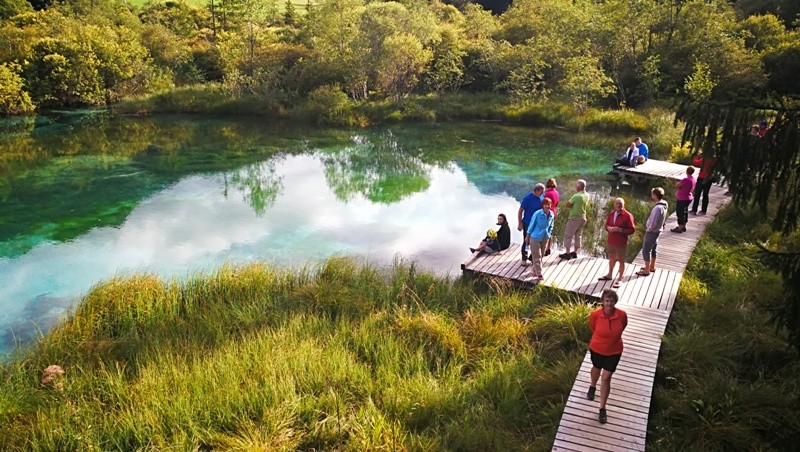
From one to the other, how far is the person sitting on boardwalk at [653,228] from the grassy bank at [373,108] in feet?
61.5

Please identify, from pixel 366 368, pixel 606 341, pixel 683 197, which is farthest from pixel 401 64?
pixel 606 341

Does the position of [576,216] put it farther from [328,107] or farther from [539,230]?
[328,107]

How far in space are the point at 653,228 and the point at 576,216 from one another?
1516 millimetres

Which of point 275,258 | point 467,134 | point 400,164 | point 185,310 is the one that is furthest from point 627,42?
point 185,310

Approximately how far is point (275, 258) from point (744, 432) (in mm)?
10233

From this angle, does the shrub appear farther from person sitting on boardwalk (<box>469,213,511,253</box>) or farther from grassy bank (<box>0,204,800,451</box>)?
grassy bank (<box>0,204,800,451</box>)

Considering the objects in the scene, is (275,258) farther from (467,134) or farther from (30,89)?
(30,89)

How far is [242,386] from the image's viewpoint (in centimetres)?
747

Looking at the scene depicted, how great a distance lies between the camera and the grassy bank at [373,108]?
2931 cm

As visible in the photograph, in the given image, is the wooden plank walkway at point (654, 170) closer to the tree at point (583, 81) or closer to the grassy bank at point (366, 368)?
the grassy bank at point (366, 368)

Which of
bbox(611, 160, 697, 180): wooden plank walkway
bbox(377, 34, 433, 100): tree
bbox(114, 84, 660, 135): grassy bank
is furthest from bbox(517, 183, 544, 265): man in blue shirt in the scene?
bbox(377, 34, 433, 100): tree

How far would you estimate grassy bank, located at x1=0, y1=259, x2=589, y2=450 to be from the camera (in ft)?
21.9

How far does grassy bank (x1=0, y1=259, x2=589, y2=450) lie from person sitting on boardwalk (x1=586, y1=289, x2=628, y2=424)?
0.82 m

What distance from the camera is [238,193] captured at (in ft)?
64.0
